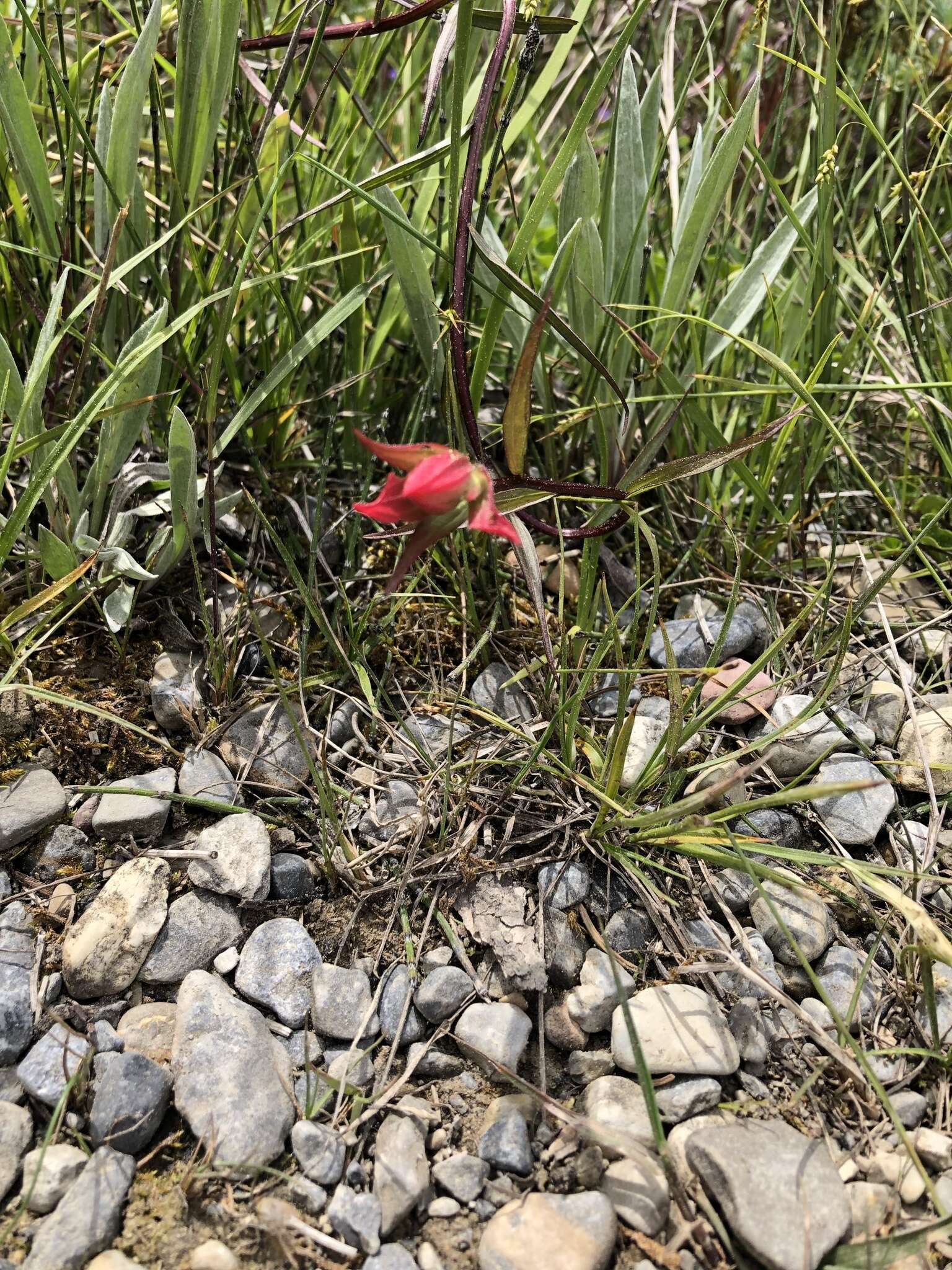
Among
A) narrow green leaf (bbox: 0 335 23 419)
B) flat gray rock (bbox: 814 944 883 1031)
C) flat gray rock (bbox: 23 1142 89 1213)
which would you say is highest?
narrow green leaf (bbox: 0 335 23 419)

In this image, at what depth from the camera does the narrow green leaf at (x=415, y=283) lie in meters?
1.40

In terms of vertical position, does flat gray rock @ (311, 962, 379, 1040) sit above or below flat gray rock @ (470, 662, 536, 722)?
below

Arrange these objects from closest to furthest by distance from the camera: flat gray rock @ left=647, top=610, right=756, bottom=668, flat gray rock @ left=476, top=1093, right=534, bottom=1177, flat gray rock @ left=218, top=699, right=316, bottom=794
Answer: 1. flat gray rock @ left=476, top=1093, right=534, bottom=1177
2. flat gray rock @ left=218, top=699, right=316, bottom=794
3. flat gray rock @ left=647, top=610, right=756, bottom=668

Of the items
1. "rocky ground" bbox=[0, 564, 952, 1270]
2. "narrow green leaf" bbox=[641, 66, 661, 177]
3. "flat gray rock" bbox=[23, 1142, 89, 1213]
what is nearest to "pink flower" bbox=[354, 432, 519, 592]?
"rocky ground" bbox=[0, 564, 952, 1270]

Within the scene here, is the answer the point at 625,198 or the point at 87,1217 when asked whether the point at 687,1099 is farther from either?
the point at 625,198

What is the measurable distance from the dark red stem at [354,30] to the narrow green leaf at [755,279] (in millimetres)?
656

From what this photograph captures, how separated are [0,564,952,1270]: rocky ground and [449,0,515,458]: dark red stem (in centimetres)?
44

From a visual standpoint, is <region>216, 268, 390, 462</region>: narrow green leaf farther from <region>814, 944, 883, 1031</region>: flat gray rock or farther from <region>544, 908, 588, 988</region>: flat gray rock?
<region>814, 944, 883, 1031</region>: flat gray rock

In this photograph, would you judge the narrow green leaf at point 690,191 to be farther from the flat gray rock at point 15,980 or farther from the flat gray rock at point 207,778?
the flat gray rock at point 15,980

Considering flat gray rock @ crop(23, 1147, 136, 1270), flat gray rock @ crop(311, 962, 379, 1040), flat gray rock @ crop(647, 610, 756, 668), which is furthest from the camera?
flat gray rock @ crop(647, 610, 756, 668)

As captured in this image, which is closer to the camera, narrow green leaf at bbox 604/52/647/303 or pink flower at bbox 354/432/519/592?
pink flower at bbox 354/432/519/592

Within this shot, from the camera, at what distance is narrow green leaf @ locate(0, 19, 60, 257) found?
1298 mm

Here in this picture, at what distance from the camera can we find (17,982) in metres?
1.12

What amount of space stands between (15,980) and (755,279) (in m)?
1.52
